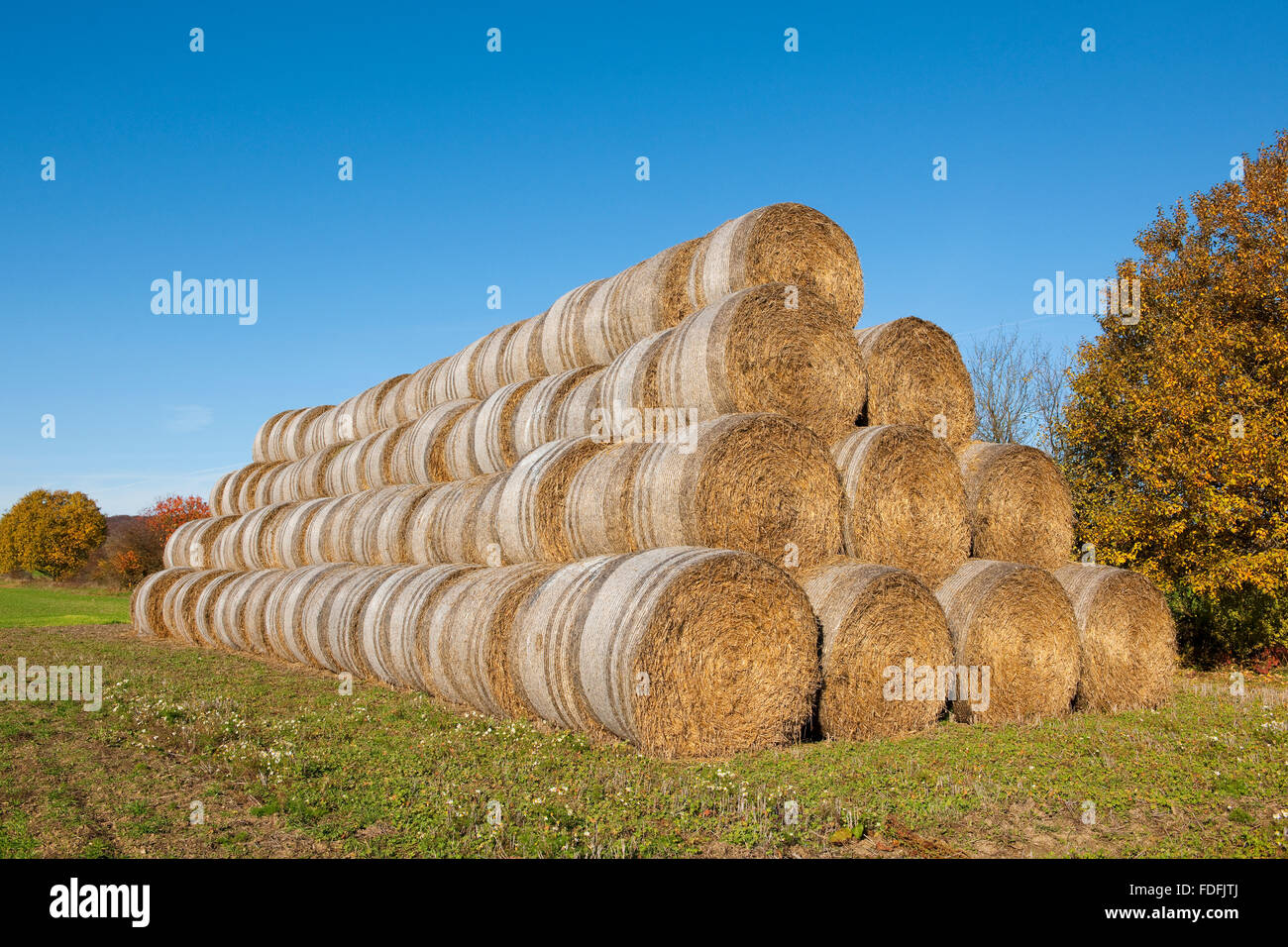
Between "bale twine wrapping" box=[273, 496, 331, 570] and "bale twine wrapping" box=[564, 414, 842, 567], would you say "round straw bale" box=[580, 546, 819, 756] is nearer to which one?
"bale twine wrapping" box=[564, 414, 842, 567]

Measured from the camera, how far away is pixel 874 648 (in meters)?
8.59

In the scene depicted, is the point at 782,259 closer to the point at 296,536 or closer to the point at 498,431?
the point at 498,431

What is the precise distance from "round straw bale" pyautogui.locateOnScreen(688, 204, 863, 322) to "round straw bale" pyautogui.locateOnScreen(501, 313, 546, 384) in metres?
4.26

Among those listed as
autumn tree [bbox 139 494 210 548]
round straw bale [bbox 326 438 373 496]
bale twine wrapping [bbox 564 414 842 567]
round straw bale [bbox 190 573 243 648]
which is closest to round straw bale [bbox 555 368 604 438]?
bale twine wrapping [bbox 564 414 842 567]

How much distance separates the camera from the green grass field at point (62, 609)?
27047mm

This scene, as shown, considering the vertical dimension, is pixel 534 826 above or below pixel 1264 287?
below

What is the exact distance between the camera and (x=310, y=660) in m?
15.1

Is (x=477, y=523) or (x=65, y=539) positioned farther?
(x=65, y=539)

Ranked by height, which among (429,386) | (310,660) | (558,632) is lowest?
(310,660)

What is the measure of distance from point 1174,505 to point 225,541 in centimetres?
1980

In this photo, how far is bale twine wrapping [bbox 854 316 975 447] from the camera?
11.1 meters

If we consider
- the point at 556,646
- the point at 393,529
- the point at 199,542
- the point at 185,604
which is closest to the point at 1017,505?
the point at 556,646
